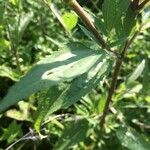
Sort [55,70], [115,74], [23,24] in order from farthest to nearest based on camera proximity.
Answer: [23,24]
[115,74]
[55,70]

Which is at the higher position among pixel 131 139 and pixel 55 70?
pixel 55 70

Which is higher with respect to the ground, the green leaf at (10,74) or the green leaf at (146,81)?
the green leaf at (10,74)

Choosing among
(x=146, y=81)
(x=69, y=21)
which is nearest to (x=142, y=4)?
(x=69, y=21)

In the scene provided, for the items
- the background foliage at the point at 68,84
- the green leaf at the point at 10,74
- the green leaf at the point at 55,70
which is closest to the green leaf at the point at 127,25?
the background foliage at the point at 68,84

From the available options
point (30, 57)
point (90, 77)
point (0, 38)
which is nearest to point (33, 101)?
point (30, 57)

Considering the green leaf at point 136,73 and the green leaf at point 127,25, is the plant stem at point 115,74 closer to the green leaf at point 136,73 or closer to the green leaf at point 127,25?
the green leaf at point 127,25

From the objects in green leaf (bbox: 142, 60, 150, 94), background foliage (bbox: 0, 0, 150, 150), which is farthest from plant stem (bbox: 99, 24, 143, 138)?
green leaf (bbox: 142, 60, 150, 94)

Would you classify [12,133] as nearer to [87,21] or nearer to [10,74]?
[10,74]

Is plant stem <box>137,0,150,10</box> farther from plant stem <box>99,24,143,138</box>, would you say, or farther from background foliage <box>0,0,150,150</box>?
plant stem <box>99,24,143,138</box>
